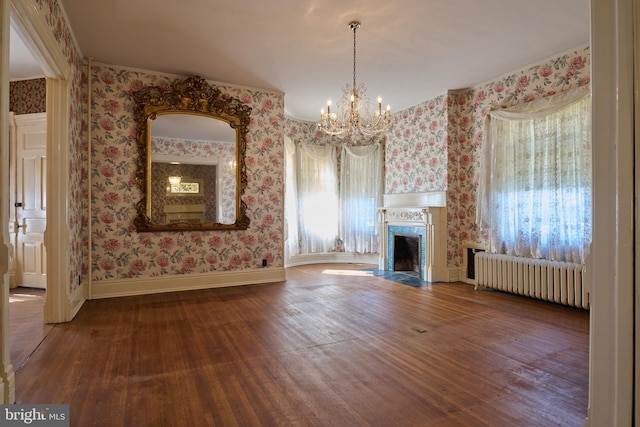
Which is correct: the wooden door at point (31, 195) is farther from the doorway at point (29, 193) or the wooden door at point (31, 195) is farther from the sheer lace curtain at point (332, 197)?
the sheer lace curtain at point (332, 197)

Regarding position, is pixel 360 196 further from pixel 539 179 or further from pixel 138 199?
pixel 138 199

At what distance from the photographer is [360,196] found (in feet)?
23.7

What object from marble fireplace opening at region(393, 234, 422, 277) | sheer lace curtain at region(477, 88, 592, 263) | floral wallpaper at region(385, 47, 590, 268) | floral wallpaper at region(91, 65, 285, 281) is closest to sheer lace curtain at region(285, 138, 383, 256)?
marble fireplace opening at region(393, 234, 422, 277)

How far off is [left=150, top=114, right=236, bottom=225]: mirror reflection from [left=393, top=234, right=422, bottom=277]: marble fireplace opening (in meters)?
2.93

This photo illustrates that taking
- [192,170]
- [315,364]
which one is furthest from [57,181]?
[315,364]

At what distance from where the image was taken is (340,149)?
746 cm

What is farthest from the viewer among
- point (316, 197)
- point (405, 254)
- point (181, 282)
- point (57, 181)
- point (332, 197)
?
point (332, 197)

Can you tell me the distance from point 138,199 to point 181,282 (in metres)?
1.20

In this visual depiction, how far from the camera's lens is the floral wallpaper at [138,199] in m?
4.31

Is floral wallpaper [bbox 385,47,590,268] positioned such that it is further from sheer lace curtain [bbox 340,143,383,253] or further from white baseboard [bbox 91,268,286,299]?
white baseboard [bbox 91,268,286,299]

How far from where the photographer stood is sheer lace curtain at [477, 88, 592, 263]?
3822mm

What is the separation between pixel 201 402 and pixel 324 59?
3740 millimetres

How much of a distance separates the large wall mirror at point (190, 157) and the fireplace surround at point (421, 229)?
254cm

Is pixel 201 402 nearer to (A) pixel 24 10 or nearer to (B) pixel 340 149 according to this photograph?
(A) pixel 24 10
